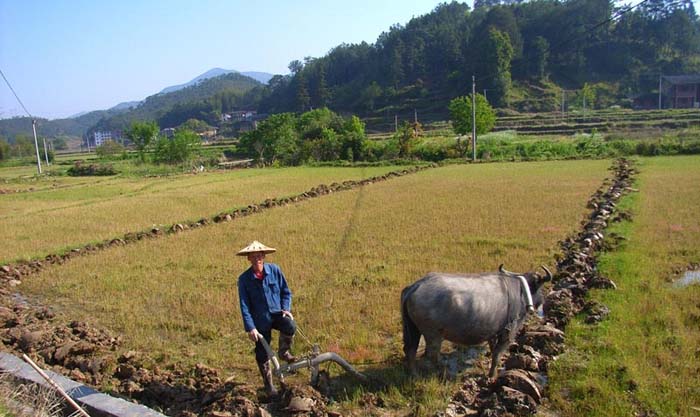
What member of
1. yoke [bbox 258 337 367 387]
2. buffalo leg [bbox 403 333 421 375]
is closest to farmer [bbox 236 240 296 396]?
yoke [bbox 258 337 367 387]

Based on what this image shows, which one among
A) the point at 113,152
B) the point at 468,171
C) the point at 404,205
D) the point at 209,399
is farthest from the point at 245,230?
Result: the point at 113,152

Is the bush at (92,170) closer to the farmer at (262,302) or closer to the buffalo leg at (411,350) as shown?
the farmer at (262,302)

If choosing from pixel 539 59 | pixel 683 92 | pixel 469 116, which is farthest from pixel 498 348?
pixel 539 59

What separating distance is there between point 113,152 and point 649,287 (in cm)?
7300

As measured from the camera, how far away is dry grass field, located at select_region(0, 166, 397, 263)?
615 inches

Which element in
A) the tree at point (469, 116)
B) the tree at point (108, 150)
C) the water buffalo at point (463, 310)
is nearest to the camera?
the water buffalo at point (463, 310)

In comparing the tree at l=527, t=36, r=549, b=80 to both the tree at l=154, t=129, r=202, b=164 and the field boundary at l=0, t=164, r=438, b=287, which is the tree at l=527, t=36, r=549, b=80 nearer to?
the tree at l=154, t=129, r=202, b=164

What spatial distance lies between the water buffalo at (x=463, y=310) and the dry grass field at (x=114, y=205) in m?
11.4

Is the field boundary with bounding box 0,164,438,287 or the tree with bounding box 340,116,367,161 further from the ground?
the tree with bounding box 340,116,367,161

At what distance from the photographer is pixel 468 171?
1179 inches

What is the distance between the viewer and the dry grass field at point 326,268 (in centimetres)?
710

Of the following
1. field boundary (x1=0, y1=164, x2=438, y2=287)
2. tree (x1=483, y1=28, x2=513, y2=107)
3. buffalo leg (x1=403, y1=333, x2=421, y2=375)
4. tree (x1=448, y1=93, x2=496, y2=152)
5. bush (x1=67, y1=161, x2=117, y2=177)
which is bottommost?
field boundary (x1=0, y1=164, x2=438, y2=287)

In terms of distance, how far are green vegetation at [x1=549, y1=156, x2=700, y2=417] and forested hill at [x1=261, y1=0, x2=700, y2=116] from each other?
6343 cm

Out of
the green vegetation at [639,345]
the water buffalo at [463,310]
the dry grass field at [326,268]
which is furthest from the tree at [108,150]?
the water buffalo at [463,310]
